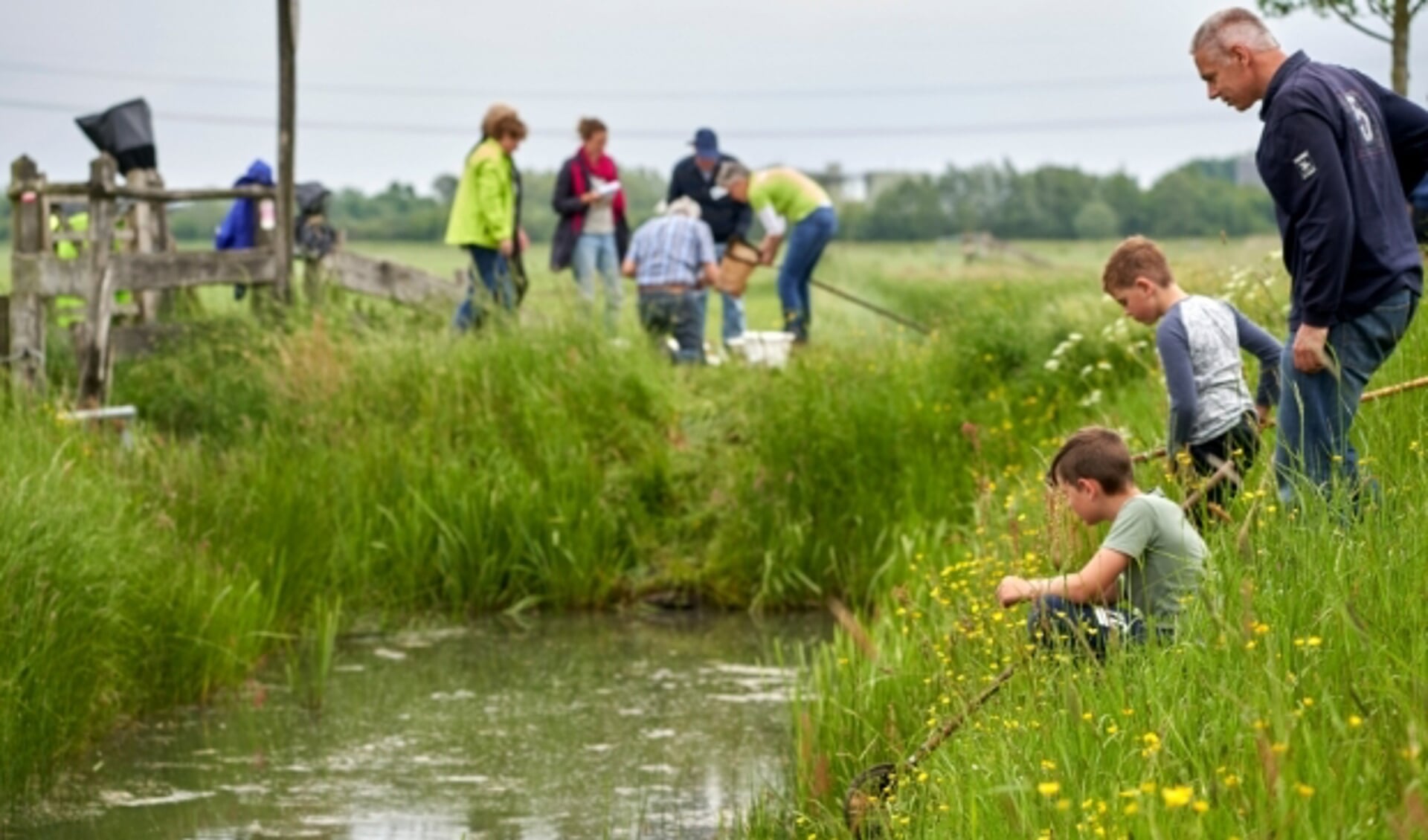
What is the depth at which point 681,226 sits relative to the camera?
1680cm

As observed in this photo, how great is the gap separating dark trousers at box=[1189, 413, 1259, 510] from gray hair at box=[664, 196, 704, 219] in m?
9.45

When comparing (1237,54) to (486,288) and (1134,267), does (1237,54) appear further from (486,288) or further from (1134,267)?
(486,288)

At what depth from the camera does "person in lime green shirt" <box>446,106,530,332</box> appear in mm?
16500

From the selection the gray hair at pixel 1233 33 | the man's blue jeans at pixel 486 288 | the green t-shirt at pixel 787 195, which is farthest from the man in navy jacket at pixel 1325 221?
the green t-shirt at pixel 787 195

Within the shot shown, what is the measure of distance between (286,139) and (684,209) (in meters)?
3.05

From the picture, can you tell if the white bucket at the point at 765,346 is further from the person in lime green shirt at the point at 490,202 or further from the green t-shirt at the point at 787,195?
the green t-shirt at the point at 787,195

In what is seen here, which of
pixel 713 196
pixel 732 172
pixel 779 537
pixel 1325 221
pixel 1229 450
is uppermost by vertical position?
pixel 732 172

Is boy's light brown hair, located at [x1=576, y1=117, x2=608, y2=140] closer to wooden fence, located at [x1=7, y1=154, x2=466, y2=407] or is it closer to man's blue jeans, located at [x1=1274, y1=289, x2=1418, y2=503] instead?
wooden fence, located at [x1=7, y1=154, x2=466, y2=407]

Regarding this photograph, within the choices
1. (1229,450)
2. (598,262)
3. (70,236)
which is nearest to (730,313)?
(598,262)

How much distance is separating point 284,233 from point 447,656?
6.41m

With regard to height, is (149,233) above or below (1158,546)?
above

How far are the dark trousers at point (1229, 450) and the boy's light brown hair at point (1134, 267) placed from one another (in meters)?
0.52

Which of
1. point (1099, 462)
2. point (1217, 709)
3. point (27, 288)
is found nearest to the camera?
point (1217, 709)

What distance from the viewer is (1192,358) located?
25.5 feet
